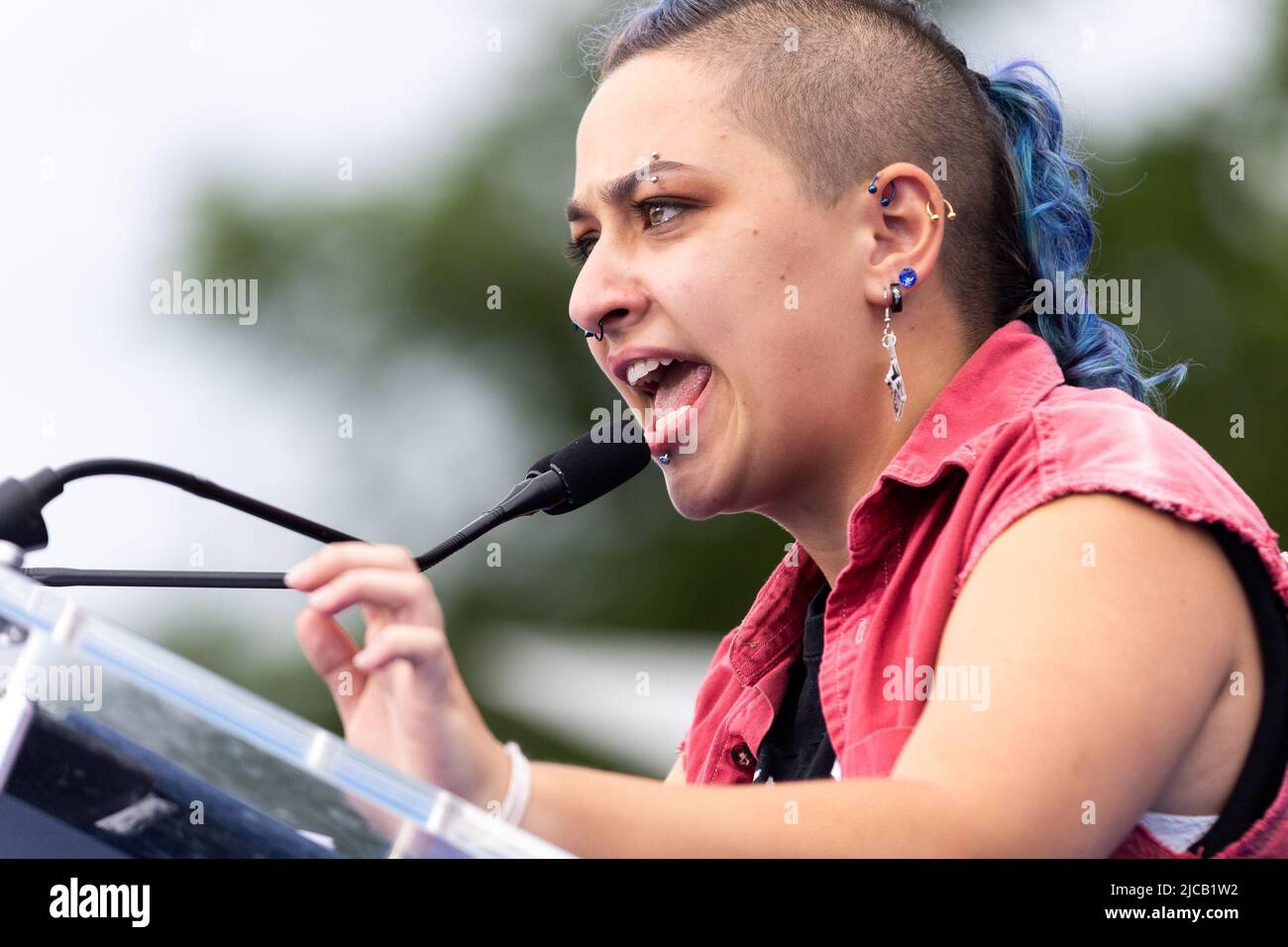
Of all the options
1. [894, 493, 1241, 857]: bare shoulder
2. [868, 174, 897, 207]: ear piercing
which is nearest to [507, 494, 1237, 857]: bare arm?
[894, 493, 1241, 857]: bare shoulder

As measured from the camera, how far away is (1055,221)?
182 cm

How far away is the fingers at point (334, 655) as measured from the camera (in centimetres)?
110

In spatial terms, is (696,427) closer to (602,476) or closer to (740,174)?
(602,476)

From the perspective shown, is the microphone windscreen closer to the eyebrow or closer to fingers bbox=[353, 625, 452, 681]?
the eyebrow

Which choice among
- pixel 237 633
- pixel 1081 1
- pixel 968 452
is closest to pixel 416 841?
pixel 968 452

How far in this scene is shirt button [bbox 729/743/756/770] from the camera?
182 cm

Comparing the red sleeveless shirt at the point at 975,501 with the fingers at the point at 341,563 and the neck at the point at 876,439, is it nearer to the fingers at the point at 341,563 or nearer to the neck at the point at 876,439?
the neck at the point at 876,439

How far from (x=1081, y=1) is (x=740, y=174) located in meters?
4.15

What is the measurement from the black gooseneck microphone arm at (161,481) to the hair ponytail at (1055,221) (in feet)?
2.35

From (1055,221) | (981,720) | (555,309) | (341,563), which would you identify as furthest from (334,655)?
(555,309)

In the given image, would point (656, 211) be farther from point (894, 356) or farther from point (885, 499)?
point (885, 499)

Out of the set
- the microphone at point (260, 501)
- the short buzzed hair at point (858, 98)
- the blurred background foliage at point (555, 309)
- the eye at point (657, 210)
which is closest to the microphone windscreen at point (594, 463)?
the microphone at point (260, 501)

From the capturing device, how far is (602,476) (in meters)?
1.59

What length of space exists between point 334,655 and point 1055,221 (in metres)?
1.10
